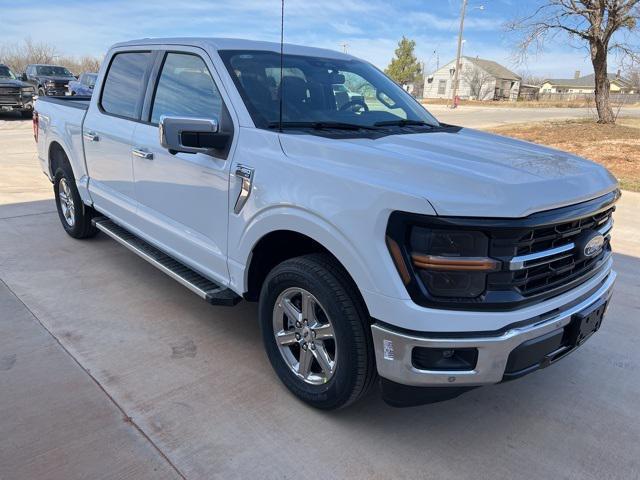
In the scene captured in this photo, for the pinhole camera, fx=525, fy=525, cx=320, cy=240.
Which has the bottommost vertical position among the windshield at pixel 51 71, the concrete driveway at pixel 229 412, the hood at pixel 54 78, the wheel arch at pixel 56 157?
the concrete driveway at pixel 229 412

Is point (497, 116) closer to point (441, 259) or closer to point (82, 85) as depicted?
point (82, 85)

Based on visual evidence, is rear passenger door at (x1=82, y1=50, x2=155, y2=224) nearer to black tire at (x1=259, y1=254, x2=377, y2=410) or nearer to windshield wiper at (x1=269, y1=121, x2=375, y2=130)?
windshield wiper at (x1=269, y1=121, x2=375, y2=130)

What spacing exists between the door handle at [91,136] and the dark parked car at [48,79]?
1991 centimetres

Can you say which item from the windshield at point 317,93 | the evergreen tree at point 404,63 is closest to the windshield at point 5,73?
the windshield at point 317,93

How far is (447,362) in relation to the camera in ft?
7.26

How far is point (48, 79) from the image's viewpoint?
22.8 meters

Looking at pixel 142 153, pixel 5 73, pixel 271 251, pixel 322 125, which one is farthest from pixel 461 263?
pixel 5 73

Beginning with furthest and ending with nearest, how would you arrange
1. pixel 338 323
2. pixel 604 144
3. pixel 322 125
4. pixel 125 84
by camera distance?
1. pixel 604 144
2. pixel 125 84
3. pixel 322 125
4. pixel 338 323

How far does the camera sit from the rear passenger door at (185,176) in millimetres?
3135

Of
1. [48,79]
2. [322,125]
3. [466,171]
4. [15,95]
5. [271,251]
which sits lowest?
[271,251]

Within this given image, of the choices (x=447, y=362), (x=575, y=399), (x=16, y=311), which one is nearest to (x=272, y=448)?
(x=447, y=362)

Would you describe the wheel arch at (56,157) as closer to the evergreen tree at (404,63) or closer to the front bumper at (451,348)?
the front bumper at (451,348)

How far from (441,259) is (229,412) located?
56.6 inches

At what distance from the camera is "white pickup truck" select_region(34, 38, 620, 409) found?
214 centimetres
